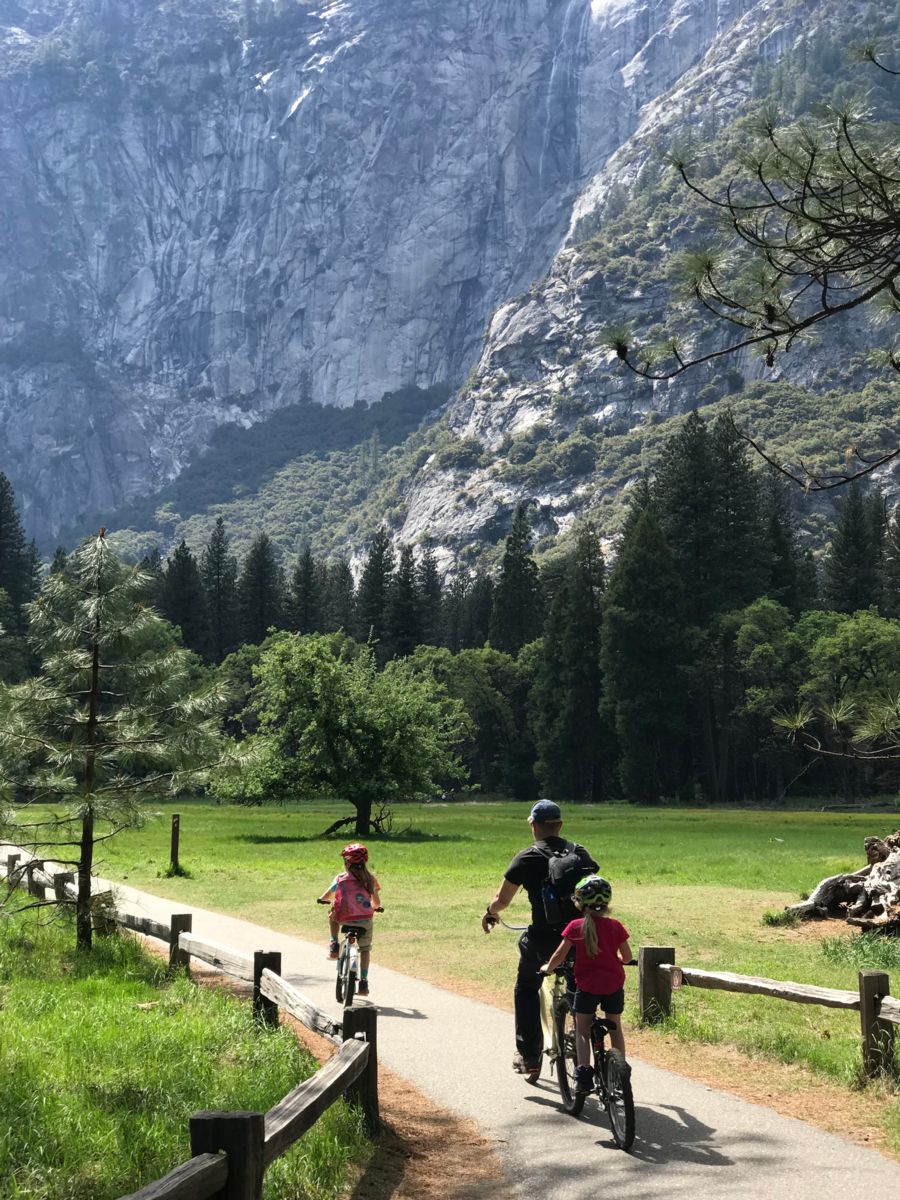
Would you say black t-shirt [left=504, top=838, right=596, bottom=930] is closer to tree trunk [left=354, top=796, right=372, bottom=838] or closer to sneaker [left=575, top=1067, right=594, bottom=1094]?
sneaker [left=575, top=1067, right=594, bottom=1094]

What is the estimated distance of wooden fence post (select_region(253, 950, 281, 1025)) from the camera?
35.4 ft

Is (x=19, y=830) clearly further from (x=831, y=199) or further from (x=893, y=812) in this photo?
(x=893, y=812)

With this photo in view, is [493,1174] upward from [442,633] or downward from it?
downward

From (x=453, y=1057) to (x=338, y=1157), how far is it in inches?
140

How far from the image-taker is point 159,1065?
9.31 m

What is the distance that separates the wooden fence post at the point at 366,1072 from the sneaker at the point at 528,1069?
201cm

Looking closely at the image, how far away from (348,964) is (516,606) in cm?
9781

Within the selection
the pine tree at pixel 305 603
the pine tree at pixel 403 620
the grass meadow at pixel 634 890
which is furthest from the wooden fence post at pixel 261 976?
the pine tree at pixel 305 603

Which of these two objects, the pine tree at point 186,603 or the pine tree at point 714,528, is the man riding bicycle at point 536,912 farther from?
the pine tree at point 186,603

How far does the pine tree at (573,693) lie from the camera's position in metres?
84.4

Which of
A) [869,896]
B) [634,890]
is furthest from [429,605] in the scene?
[869,896]

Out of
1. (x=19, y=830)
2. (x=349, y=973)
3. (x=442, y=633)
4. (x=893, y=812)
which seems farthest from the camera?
(x=442, y=633)

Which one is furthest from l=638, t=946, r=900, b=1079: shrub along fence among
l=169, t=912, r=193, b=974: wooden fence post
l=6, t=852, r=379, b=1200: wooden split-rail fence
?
l=169, t=912, r=193, b=974: wooden fence post

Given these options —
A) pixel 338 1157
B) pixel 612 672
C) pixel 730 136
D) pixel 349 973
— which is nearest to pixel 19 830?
pixel 349 973
